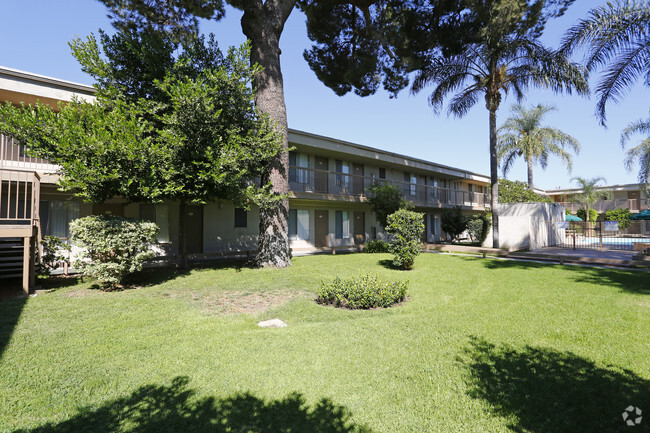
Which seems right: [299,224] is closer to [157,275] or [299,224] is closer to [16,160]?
[157,275]

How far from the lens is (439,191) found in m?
25.7

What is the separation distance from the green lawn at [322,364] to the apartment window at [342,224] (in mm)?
13342

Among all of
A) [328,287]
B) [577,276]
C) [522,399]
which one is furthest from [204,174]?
[577,276]

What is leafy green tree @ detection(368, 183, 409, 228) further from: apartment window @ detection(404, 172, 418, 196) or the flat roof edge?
the flat roof edge

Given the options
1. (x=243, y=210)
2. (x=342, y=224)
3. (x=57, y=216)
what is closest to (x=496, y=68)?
(x=342, y=224)

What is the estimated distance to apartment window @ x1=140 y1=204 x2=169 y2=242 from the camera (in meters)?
13.8

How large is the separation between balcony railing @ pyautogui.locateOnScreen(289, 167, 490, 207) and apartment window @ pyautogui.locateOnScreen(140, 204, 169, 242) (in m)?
6.16

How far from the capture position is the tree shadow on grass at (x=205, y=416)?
2.79 meters

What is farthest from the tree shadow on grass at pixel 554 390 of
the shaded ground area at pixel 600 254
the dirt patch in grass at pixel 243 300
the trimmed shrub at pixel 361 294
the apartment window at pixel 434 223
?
the apartment window at pixel 434 223

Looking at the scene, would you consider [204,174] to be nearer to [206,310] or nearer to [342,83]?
[206,310]

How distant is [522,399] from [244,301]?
228 inches

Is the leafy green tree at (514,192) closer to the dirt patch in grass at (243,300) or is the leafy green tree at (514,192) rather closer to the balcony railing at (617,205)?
the balcony railing at (617,205)

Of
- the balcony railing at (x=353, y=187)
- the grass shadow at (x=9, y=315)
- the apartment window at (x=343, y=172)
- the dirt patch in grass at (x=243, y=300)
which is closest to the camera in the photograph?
the grass shadow at (x=9, y=315)

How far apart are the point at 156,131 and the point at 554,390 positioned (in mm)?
10323
